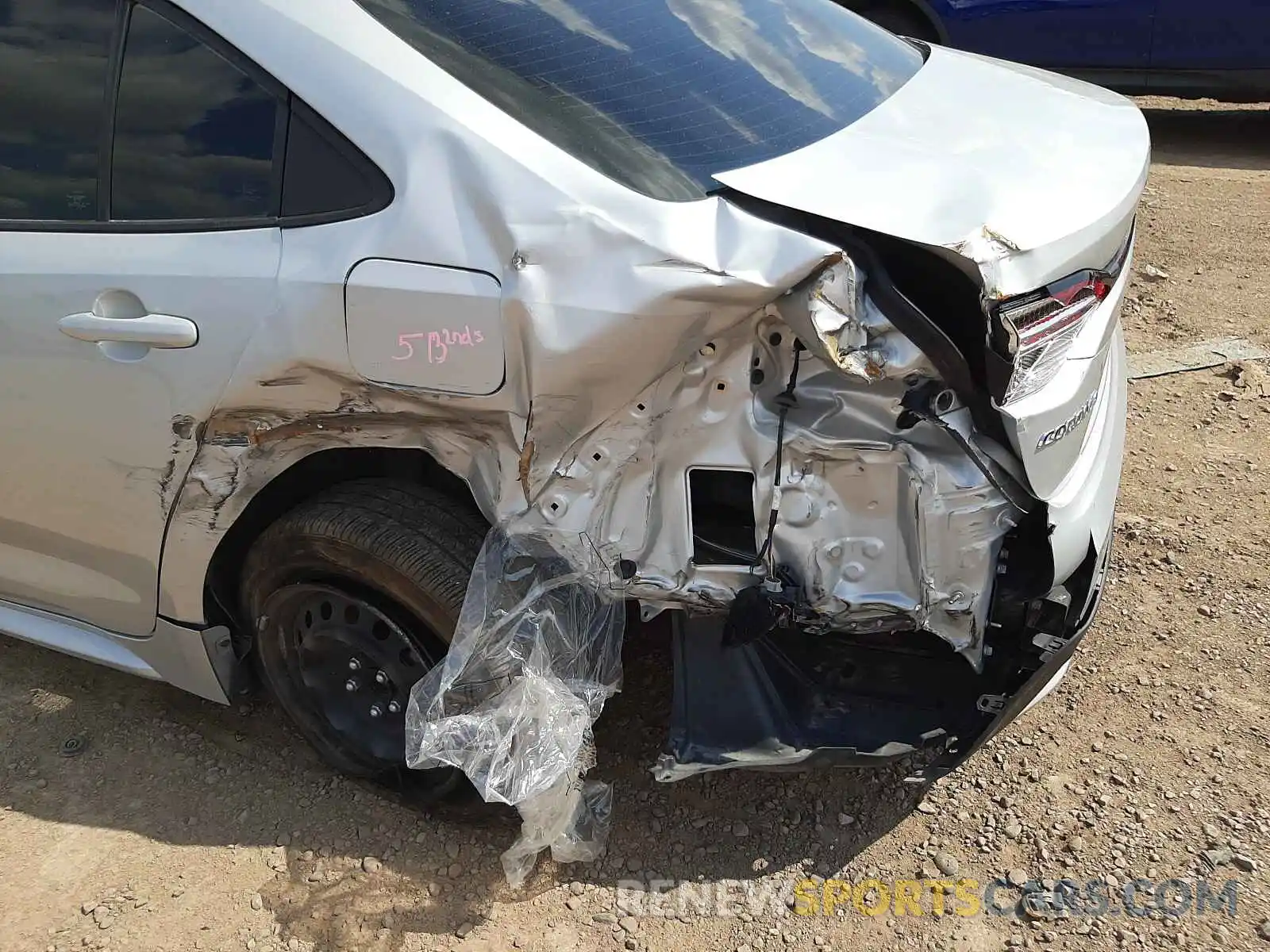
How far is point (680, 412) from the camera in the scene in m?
1.86

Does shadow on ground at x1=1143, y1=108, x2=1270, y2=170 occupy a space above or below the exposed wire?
below

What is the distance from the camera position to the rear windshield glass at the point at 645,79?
1.89 m

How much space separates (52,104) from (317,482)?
0.94 metres

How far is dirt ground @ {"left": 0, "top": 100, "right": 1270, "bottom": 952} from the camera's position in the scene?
2.21 metres

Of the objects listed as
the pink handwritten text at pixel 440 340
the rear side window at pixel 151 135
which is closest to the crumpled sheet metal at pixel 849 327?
the pink handwritten text at pixel 440 340

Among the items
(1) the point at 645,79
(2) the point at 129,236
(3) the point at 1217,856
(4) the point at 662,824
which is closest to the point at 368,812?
(4) the point at 662,824

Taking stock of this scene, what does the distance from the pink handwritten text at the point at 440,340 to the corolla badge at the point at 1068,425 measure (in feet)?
3.23

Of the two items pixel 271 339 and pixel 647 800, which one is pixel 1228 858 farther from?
pixel 271 339

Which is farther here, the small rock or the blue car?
the blue car

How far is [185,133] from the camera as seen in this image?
207cm

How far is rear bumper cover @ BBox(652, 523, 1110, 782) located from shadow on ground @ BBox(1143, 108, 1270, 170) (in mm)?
5114

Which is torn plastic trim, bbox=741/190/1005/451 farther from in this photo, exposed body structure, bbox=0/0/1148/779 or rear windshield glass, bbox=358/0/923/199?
rear windshield glass, bbox=358/0/923/199

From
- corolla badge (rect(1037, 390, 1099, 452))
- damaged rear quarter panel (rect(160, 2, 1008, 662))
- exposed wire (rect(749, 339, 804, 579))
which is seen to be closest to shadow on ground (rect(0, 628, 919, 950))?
damaged rear quarter panel (rect(160, 2, 1008, 662))

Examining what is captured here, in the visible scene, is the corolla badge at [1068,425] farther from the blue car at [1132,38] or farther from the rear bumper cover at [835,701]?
the blue car at [1132,38]
